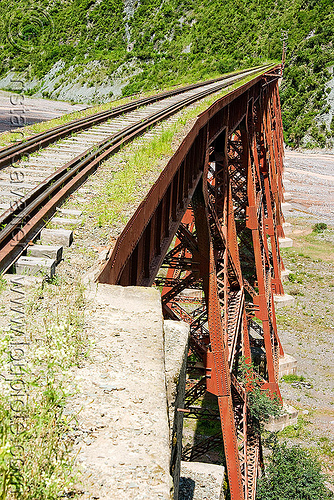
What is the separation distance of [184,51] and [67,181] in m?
57.5

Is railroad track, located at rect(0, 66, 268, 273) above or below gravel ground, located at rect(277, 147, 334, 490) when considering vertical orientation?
above

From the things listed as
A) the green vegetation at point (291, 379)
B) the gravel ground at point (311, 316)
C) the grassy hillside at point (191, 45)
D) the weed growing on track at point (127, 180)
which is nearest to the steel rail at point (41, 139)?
the weed growing on track at point (127, 180)

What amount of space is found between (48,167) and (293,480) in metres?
8.95

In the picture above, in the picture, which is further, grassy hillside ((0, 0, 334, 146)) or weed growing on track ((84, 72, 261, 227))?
grassy hillside ((0, 0, 334, 146))

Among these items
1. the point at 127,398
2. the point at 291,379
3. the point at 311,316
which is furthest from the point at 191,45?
the point at 127,398

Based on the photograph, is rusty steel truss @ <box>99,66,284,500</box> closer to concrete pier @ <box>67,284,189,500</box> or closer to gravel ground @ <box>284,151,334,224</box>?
concrete pier @ <box>67,284,189,500</box>

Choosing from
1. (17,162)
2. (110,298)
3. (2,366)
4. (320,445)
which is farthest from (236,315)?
(2,366)

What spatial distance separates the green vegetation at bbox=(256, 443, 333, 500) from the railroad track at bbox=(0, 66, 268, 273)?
815 cm

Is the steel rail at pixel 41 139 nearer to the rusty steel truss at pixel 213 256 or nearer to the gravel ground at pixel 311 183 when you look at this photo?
the rusty steel truss at pixel 213 256

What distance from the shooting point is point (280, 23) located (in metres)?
56.8

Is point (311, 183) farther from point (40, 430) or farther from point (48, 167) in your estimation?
point (40, 430)

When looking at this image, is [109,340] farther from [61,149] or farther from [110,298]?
[61,149]

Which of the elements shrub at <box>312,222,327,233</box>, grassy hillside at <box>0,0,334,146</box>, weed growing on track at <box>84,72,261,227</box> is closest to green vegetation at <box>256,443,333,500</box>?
weed growing on track at <box>84,72,261,227</box>

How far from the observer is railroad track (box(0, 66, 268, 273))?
4246 millimetres
